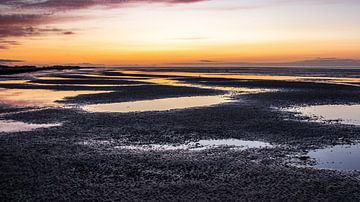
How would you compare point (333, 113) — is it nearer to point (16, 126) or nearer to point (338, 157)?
point (338, 157)

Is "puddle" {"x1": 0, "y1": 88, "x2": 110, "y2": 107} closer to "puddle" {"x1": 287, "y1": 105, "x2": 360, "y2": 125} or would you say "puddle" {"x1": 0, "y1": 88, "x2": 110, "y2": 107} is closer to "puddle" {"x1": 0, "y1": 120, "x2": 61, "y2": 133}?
"puddle" {"x1": 0, "y1": 120, "x2": 61, "y2": 133}

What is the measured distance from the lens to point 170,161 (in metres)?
14.6

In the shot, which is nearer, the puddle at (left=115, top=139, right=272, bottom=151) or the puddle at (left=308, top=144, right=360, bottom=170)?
the puddle at (left=308, top=144, right=360, bottom=170)

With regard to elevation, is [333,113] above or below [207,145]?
below

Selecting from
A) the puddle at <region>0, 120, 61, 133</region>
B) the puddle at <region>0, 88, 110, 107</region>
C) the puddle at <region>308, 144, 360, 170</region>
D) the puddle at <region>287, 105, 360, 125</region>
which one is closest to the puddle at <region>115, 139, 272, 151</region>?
the puddle at <region>308, 144, 360, 170</region>

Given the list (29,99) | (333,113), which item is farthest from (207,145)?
(29,99)

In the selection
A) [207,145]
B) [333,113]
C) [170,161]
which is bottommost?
[333,113]

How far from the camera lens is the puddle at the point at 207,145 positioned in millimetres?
16816

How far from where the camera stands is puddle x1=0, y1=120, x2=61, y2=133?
21044 millimetres

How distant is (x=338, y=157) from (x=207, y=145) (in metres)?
5.52

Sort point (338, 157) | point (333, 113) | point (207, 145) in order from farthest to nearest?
point (333, 113), point (207, 145), point (338, 157)

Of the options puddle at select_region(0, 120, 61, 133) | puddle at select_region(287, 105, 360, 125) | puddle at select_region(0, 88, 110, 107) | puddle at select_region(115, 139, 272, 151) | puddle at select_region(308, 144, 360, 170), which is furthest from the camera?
puddle at select_region(0, 88, 110, 107)

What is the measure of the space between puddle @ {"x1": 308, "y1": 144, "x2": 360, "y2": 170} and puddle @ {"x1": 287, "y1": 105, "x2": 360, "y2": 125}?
27.1 feet

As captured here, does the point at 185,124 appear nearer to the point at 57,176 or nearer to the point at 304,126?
the point at 304,126
